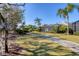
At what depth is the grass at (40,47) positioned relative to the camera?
3.11 metres

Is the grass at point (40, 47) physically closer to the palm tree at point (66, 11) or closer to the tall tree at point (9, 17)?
the tall tree at point (9, 17)

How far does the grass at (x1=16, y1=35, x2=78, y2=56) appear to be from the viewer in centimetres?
311

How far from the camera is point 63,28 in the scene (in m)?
3.14

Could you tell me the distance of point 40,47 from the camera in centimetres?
313

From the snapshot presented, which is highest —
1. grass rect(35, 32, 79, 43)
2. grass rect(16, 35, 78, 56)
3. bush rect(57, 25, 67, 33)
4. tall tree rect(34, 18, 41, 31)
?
tall tree rect(34, 18, 41, 31)

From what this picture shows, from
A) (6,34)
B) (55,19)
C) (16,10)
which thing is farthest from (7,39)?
(55,19)

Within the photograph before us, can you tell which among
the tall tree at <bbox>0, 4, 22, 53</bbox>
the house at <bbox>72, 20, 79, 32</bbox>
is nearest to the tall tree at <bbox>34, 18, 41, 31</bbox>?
the tall tree at <bbox>0, 4, 22, 53</bbox>

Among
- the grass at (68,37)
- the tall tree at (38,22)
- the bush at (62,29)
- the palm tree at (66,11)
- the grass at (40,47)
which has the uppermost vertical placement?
the palm tree at (66,11)

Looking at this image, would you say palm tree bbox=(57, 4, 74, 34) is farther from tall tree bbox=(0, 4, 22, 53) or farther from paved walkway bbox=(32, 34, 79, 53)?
tall tree bbox=(0, 4, 22, 53)

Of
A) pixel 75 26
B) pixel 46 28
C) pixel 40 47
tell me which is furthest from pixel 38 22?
pixel 75 26

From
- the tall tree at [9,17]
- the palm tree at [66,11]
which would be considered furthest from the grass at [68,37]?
the tall tree at [9,17]

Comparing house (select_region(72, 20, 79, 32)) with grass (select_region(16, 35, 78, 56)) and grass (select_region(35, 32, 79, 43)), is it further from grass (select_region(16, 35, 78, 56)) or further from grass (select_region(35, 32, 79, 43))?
grass (select_region(16, 35, 78, 56))

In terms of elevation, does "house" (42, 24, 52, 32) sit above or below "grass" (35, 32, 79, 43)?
above

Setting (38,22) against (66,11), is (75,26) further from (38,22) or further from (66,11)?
(38,22)
